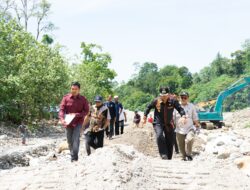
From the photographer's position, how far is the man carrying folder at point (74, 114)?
28.0ft

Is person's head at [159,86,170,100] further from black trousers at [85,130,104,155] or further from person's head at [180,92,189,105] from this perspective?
black trousers at [85,130,104,155]

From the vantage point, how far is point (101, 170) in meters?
6.50

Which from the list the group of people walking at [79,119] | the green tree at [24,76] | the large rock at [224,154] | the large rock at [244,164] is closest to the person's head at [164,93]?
the group of people walking at [79,119]

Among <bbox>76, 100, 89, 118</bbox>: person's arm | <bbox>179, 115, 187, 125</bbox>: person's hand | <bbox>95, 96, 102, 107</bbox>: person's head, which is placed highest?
<bbox>95, 96, 102, 107</bbox>: person's head

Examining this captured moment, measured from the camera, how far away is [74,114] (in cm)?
855

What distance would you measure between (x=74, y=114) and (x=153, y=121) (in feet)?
5.65

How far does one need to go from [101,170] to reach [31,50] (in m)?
19.9

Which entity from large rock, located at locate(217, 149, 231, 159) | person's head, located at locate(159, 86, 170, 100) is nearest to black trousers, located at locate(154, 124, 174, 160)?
person's head, located at locate(159, 86, 170, 100)

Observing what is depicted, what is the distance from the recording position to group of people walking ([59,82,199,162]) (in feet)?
28.2

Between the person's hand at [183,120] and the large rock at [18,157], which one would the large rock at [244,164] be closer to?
the person's hand at [183,120]

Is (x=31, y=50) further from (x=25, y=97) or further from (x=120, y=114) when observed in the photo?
(x=120, y=114)

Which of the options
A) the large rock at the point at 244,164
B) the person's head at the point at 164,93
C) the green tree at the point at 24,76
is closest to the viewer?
the large rock at the point at 244,164

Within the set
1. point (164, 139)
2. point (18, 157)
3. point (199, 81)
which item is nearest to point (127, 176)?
point (164, 139)

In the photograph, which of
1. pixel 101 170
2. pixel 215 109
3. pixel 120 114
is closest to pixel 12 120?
pixel 120 114
